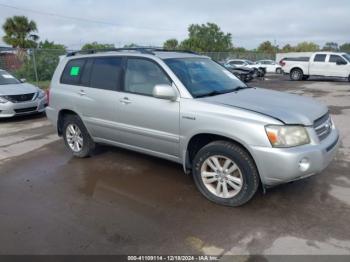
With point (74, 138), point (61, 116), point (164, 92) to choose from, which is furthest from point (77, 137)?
point (164, 92)

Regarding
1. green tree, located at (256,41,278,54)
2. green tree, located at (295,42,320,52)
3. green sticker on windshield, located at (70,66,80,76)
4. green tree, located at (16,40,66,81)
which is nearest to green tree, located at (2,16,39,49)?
green tree, located at (16,40,66,81)

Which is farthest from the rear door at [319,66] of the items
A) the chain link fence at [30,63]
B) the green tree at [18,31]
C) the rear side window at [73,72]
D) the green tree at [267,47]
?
the green tree at [267,47]

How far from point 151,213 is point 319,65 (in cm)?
1994

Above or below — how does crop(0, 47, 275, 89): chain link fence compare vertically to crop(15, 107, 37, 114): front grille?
above

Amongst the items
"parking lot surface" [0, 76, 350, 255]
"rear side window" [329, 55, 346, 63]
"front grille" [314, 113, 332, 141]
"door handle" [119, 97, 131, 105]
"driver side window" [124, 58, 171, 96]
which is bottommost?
"parking lot surface" [0, 76, 350, 255]

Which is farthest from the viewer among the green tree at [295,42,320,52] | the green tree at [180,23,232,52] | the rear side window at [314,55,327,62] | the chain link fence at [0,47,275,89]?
the green tree at [295,42,320,52]

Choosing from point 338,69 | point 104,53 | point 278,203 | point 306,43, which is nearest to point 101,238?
point 278,203

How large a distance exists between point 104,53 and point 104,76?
0.45 metres

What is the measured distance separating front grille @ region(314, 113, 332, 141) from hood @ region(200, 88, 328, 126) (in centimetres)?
6

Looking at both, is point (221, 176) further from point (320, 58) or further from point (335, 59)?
point (320, 58)

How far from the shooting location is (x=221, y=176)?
12.6 ft

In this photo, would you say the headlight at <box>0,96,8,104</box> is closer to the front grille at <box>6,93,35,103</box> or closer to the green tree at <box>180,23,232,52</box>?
the front grille at <box>6,93,35,103</box>

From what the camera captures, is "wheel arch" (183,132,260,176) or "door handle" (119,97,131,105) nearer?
"wheel arch" (183,132,260,176)

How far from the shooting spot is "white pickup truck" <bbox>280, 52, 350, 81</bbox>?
1977 centimetres
